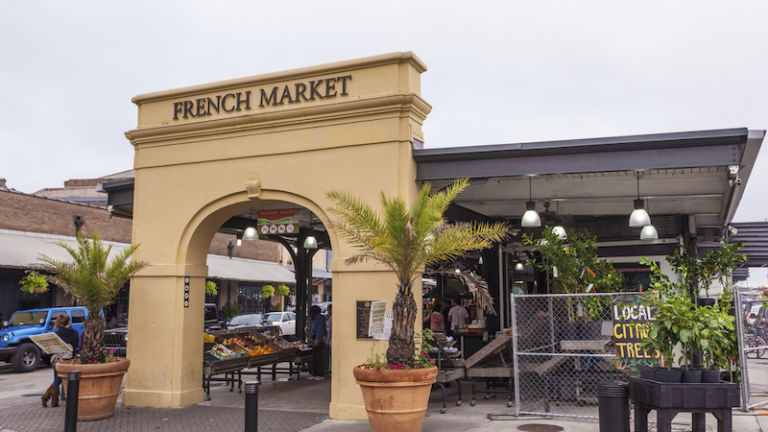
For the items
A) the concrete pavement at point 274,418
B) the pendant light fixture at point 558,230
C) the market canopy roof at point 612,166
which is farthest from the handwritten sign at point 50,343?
the pendant light fixture at point 558,230

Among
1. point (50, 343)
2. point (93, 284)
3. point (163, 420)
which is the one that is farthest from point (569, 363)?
point (50, 343)

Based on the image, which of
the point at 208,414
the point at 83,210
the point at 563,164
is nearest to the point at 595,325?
the point at 563,164

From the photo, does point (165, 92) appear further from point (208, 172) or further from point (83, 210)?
point (83, 210)

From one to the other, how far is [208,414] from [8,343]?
10.7m

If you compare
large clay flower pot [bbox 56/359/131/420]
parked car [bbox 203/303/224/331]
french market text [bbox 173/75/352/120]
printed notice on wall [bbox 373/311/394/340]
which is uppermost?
french market text [bbox 173/75/352/120]

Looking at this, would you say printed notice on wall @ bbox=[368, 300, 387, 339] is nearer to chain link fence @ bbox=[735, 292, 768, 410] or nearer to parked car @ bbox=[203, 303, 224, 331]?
chain link fence @ bbox=[735, 292, 768, 410]

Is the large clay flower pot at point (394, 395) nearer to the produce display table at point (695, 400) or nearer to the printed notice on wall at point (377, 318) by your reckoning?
the printed notice on wall at point (377, 318)

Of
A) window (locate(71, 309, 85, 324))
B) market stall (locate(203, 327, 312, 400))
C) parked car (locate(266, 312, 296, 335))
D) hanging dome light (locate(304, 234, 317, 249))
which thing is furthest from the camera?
parked car (locate(266, 312, 296, 335))

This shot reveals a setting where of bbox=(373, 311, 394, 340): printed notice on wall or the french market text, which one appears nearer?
bbox=(373, 311, 394, 340): printed notice on wall

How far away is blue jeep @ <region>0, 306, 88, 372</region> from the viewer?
1845cm

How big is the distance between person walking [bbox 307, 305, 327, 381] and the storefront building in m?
3.02

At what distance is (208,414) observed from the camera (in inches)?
435

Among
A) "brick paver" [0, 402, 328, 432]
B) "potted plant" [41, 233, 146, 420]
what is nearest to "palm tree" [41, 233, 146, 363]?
"potted plant" [41, 233, 146, 420]

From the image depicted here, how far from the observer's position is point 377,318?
33.3 ft
